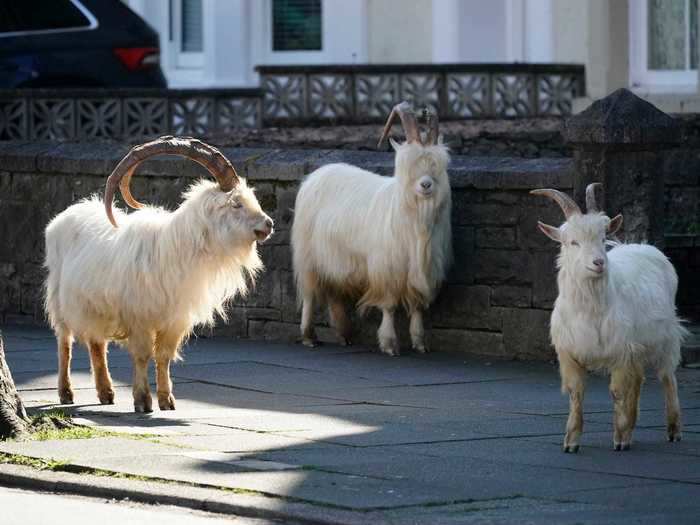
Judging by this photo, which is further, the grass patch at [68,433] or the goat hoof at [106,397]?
the goat hoof at [106,397]

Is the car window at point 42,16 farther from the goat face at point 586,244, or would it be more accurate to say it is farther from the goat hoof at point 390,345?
the goat face at point 586,244

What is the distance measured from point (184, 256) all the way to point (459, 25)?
A: 13871mm

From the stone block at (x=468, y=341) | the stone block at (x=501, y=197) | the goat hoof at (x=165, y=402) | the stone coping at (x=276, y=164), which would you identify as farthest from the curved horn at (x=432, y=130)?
the goat hoof at (x=165, y=402)

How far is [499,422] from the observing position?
11.4m

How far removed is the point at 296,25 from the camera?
28.1m

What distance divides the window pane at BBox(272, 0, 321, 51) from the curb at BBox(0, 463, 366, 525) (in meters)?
18.4

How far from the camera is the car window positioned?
20672 mm

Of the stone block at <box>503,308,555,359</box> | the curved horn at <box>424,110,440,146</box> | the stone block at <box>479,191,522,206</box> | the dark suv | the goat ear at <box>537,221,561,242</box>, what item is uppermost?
the dark suv

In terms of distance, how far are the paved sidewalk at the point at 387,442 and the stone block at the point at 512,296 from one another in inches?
19.4

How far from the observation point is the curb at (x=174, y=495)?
28.1 ft

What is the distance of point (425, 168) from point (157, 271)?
10.8 ft

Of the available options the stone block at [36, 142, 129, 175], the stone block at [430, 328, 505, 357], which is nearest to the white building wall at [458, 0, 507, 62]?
the stone block at [36, 142, 129, 175]

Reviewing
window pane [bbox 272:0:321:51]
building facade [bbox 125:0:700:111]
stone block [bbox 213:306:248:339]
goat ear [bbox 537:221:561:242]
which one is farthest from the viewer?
window pane [bbox 272:0:321:51]

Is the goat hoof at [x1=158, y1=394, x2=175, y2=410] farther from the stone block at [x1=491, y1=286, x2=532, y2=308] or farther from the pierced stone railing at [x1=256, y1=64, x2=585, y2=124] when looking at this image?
the pierced stone railing at [x1=256, y1=64, x2=585, y2=124]
